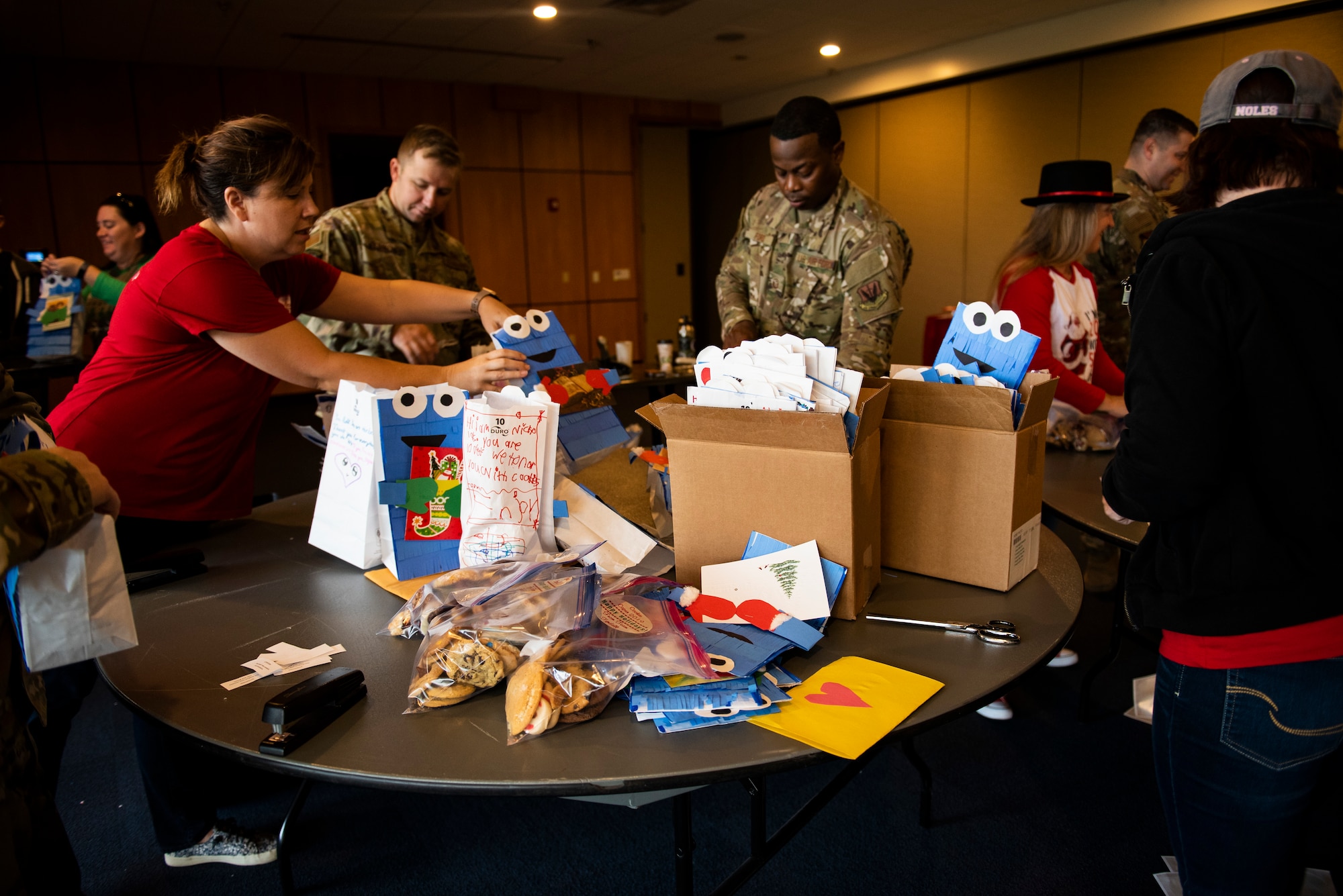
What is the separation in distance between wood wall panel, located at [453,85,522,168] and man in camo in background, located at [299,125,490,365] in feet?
16.8

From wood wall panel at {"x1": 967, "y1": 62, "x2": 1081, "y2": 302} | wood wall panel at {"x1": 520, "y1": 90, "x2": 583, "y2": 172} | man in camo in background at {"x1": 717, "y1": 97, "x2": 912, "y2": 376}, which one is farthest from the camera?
wood wall panel at {"x1": 520, "y1": 90, "x2": 583, "y2": 172}

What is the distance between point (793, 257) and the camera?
2635mm

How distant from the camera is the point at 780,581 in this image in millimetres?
1169

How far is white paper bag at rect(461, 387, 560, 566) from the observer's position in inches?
50.2

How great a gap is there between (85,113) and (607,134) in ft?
14.2

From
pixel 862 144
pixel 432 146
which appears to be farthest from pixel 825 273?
pixel 862 144

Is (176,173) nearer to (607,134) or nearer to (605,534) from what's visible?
(605,534)

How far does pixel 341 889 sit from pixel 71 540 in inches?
47.3

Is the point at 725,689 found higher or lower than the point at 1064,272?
lower

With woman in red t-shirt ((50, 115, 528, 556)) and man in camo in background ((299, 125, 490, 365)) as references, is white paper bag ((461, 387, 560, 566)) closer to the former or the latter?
woman in red t-shirt ((50, 115, 528, 556))

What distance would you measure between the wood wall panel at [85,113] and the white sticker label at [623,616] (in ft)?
23.0

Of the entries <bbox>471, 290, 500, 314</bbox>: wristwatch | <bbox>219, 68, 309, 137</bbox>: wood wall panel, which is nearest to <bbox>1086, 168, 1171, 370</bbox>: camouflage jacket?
<bbox>471, 290, 500, 314</bbox>: wristwatch

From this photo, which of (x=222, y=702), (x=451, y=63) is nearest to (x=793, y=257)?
(x=222, y=702)

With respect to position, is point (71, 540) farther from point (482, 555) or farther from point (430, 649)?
point (482, 555)
